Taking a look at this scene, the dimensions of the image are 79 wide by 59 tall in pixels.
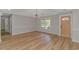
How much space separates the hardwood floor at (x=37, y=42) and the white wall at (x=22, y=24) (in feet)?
0.29

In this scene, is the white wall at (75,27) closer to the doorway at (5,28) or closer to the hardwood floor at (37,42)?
the hardwood floor at (37,42)

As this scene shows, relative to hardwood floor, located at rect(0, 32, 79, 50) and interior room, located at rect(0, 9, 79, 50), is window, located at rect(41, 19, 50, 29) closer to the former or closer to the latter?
interior room, located at rect(0, 9, 79, 50)

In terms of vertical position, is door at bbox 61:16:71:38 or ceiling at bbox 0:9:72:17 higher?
ceiling at bbox 0:9:72:17

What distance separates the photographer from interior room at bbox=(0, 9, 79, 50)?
1757mm

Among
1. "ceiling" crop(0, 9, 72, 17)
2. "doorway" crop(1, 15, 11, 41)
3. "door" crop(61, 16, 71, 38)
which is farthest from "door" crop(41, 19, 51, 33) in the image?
"doorway" crop(1, 15, 11, 41)

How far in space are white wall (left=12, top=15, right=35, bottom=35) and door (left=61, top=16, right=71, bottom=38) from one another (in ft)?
1.88

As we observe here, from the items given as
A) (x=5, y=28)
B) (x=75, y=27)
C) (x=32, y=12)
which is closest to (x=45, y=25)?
(x=32, y=12)

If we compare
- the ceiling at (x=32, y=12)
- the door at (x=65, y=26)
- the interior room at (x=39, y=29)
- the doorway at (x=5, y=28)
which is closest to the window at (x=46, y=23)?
the interior room at (x=39, y=29)

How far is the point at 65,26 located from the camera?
74.4 inches
